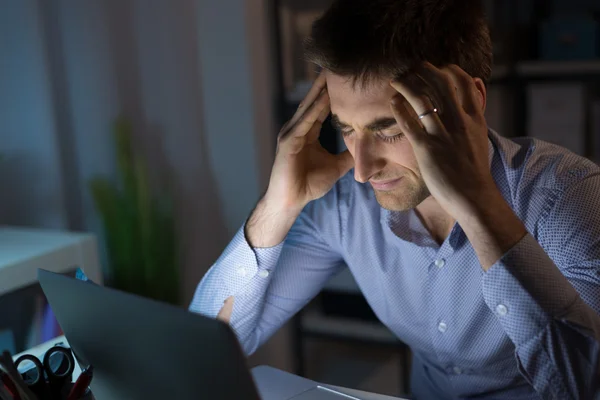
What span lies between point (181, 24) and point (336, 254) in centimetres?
101

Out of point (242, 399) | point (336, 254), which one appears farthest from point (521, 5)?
point (242, 399)

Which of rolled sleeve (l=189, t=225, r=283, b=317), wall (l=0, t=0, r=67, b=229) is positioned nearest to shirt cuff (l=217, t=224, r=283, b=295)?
rolled sleeve (l=189, t=225, r=283, b=317)

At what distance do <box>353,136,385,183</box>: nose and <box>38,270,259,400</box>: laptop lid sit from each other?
18.0 inches

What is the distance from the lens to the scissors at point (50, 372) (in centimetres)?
74

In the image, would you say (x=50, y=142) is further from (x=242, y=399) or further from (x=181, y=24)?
(x=242, y=399)

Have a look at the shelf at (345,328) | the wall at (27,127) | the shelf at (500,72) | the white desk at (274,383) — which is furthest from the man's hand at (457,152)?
the shelf at (345,328)

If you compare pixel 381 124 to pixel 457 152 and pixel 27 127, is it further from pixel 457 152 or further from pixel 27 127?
pixel 27 127

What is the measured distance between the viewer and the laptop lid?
59 centimetres

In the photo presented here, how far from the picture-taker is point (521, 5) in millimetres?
2305

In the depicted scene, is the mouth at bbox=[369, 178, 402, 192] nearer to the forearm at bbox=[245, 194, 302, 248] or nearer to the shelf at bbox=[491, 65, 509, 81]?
the forearm at bbox=[245, 194, 302, 248]

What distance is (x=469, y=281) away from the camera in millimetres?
1081

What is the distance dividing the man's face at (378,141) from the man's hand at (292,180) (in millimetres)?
74

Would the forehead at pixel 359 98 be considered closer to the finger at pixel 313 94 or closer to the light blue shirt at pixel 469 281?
the finger at pixel 313 94

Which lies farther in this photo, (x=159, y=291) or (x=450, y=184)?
(x=159, y=291)
